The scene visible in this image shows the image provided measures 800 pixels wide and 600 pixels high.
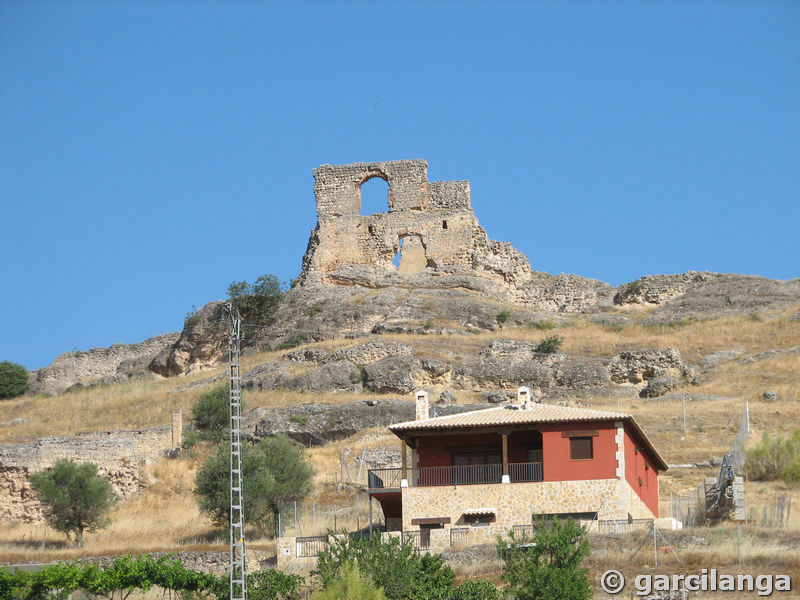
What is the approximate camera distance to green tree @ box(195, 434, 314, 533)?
43000mm

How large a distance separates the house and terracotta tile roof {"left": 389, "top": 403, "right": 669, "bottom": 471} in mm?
28

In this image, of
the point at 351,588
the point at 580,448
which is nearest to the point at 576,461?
the point at 580,448

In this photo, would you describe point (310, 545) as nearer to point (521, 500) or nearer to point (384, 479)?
point (521, 500)

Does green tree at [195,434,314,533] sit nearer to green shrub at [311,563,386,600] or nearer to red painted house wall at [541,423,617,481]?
red painted house wall at [541,423,617,481]

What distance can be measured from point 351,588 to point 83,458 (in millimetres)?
20345

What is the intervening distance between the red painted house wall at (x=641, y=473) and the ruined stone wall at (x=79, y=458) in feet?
60.6

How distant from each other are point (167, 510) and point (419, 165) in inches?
1326

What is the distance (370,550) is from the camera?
3450 cm

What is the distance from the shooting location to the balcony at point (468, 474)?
39622 mm

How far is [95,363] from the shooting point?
8556cm

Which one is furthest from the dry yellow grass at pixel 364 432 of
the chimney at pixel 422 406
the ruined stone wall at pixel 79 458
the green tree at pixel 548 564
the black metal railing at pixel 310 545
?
the chimney at pixel 422 406

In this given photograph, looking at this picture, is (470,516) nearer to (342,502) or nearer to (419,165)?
(342,502)

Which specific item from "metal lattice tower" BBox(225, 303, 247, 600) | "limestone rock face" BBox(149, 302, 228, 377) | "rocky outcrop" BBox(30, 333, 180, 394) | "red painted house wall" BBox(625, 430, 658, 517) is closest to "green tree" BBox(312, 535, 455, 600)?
"metal lattice tower" BBox(225, 303, 247, 600)

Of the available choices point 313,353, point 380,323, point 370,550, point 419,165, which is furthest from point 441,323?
point 370,550
